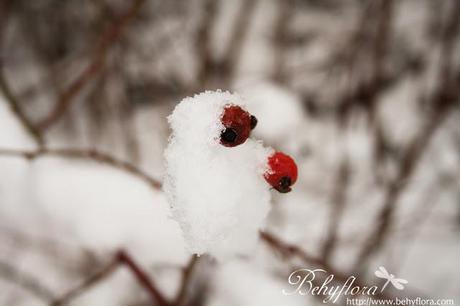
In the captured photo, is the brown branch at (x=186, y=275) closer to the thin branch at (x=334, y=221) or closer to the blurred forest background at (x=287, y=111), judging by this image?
the blurred forest background at (x=287, y=111)

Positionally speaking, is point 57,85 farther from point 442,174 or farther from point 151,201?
point 442,174

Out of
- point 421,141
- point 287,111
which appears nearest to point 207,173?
→ point 287,111

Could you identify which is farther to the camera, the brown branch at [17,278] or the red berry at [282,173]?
the brown branch at [17,278]

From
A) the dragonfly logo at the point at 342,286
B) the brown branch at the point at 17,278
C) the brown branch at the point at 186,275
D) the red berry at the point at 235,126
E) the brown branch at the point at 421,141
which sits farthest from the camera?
the brown branch at the point at 421,141

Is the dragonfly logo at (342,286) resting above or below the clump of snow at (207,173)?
above

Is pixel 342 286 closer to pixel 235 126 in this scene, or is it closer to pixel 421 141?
pixel 235 126

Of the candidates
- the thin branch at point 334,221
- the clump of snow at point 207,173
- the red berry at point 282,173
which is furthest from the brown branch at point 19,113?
the thin branch at point 334,221

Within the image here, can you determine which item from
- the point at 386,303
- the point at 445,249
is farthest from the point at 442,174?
the point at 386,303
